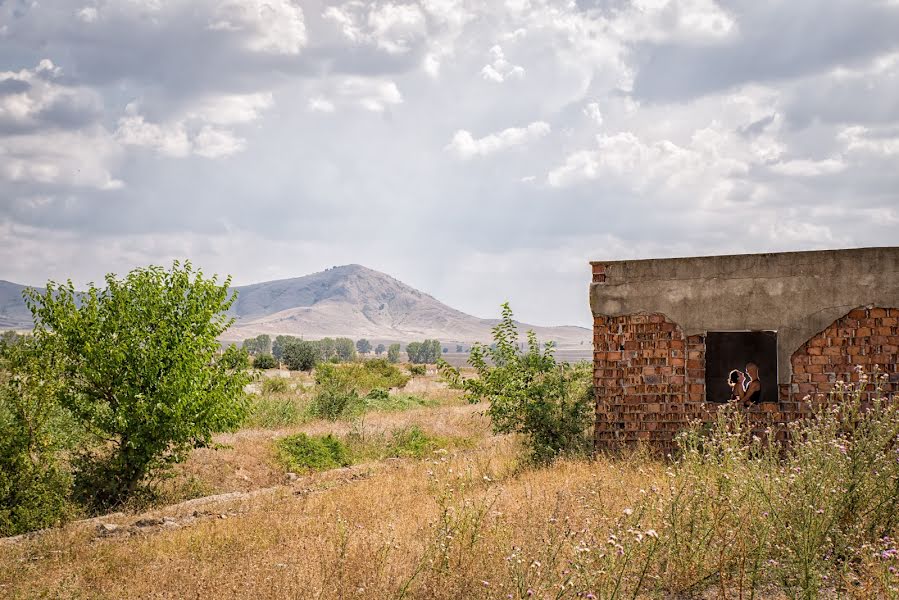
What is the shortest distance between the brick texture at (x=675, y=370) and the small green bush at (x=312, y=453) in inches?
261

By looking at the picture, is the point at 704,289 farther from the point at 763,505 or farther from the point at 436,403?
the point at 436,403

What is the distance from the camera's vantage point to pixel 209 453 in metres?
14.8

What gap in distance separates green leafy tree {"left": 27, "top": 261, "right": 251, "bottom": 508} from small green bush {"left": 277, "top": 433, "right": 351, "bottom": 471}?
2.89 m

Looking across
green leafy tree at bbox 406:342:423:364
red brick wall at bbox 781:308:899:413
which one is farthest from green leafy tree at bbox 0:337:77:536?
green leafy tree at bbox 406:342:423:364

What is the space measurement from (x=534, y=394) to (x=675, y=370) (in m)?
2.44

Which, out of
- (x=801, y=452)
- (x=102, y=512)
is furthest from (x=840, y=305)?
(x=102, y=512)

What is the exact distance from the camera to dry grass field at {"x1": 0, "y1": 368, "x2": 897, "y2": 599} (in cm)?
504

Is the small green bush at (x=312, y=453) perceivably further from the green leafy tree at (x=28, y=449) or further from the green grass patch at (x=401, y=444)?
the green leafy tree at (x=28, y=449)

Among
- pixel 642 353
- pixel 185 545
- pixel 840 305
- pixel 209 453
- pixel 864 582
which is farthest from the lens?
pixel 209 453

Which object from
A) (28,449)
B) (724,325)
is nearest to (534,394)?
(724,325)

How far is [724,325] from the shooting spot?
10.9 m

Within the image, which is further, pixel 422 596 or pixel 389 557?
pixel 389 557

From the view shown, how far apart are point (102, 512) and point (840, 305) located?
11834mm

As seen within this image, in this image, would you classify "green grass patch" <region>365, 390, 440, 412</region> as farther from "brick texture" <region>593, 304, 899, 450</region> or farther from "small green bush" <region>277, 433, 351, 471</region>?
"brick texture" <region>593, 304, 899, 450</region>
